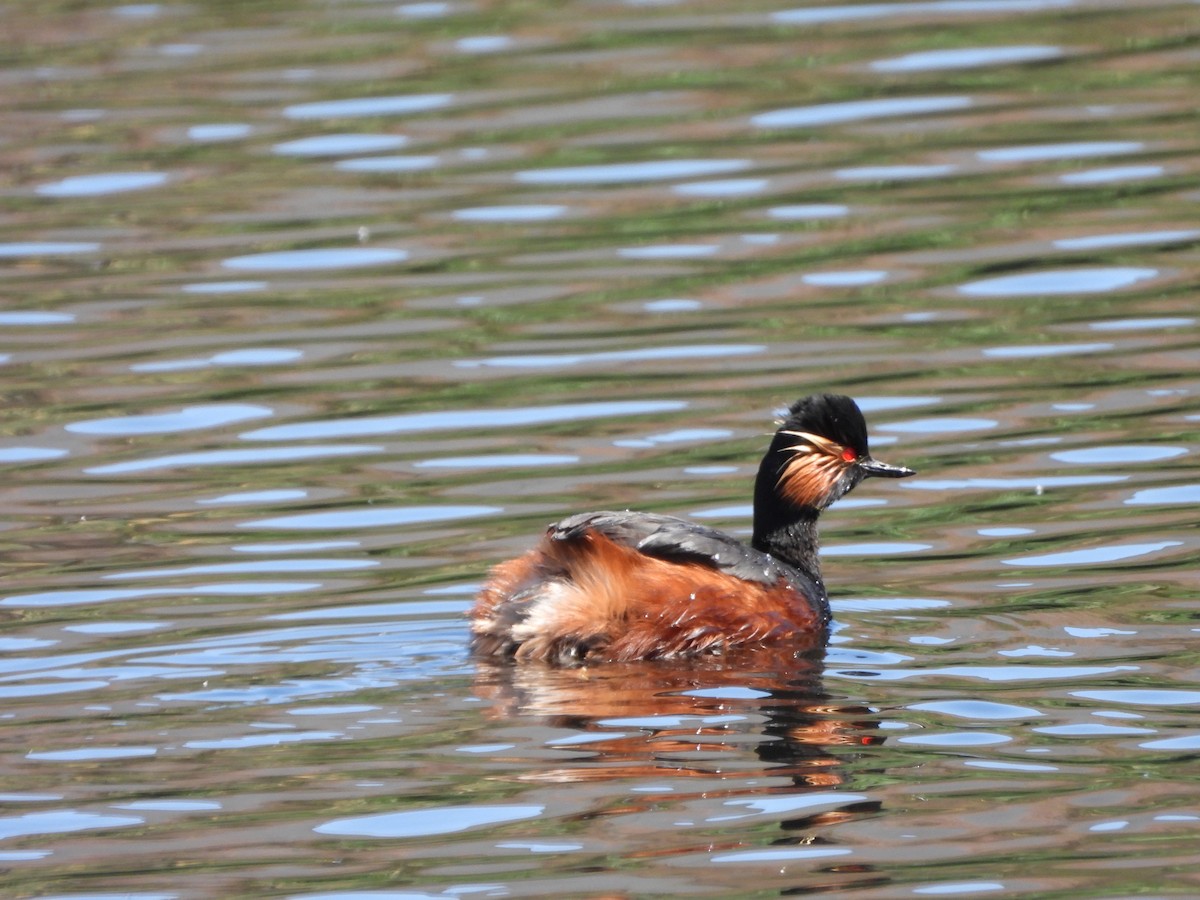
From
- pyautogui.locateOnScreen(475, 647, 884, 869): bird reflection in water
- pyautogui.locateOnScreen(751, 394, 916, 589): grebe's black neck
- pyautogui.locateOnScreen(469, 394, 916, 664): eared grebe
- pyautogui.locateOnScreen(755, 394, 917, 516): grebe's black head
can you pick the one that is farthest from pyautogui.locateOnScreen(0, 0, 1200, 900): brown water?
pyautogui.locateOnScreen(755, 394, 917, 516): grebe's black head

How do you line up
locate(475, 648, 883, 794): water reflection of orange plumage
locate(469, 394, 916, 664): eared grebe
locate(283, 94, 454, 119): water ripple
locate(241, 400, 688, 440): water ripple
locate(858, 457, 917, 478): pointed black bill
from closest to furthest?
locate(475, 648, 883, 794): water reflection of orange plumage, locate(469, 394, 916, 664): eared grebe, locate(858, 457, 917, 478): pointed black bill, locate(241, 400, 688, 440): water ripple, locate(283, 94, 454, 119): water ripple

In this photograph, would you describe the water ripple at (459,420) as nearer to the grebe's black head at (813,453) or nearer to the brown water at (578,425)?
the brown water at (578,425)

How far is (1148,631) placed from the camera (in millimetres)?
7645

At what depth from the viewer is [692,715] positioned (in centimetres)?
695

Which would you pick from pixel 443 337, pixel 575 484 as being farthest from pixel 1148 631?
pixel 443 337

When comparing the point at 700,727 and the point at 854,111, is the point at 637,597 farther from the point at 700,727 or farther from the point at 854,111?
the point at 854,111

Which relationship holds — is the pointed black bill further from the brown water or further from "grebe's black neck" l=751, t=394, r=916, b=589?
the brown water

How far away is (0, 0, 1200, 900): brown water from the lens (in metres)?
6.05

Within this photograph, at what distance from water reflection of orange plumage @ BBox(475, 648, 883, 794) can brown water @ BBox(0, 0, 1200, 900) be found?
0.03 metres

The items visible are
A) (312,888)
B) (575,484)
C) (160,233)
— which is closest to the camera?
(312,888)

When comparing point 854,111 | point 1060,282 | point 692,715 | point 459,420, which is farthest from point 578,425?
point 854,111

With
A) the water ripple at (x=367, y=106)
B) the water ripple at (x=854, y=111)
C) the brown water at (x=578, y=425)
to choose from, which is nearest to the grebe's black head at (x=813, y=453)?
the brown water at (x=578, y=425)

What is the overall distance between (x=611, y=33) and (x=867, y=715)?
10.6m

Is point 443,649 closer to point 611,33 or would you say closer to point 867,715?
point 867,715
